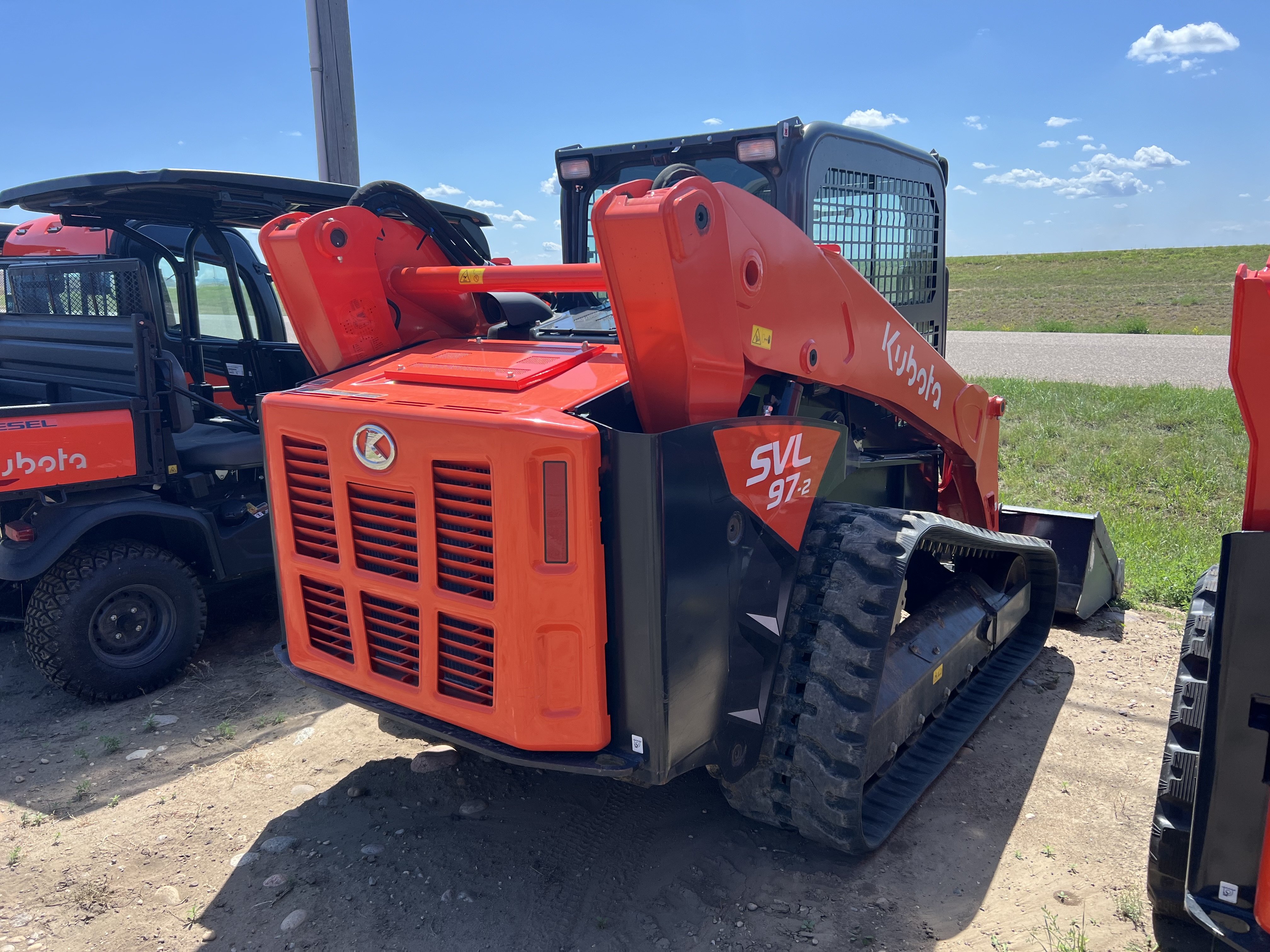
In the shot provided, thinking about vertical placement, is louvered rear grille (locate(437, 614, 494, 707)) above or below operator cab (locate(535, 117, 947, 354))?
below

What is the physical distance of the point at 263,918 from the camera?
2.72 metres

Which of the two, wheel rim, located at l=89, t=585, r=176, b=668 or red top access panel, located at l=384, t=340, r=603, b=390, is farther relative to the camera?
wheel rim, located at l=89, t=585, r=176, b=668

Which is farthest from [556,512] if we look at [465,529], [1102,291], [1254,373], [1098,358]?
[1102,291]

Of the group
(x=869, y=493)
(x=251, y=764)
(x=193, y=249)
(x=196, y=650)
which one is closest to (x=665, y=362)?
(x=869, y=493)

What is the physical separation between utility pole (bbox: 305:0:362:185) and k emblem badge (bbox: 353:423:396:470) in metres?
4.41

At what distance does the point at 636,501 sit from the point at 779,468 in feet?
1.97

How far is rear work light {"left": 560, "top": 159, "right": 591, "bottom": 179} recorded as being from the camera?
4324 mm

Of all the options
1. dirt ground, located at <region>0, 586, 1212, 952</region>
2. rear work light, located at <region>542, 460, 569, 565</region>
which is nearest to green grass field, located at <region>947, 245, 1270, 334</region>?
dirt ground, located at <region>0, 586, 1212, 952</region>

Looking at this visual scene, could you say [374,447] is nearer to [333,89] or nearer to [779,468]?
[779,468]

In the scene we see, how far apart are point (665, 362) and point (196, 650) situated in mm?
3418

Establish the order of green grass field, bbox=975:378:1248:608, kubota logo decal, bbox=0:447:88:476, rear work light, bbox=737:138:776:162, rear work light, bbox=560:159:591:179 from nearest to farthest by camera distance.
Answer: rear work light, bbox=737:138:776:162, kubota logo decal, bbox=0:447:88:476, rear work light, bbox=560:159:591:179, green grass field, bbox=975:378:1248:608

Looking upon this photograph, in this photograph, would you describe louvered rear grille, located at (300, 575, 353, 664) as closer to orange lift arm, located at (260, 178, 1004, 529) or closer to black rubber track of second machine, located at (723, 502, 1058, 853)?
orange lift arm, located at (260, 178, 1004, 529)

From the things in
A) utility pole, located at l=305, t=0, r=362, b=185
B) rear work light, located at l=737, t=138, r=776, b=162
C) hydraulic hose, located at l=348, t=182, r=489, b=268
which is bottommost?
hydraulic hose, located at l=348, t=182, r=489, b=268

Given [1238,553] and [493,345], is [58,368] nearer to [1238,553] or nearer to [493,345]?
[493,345]
